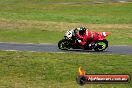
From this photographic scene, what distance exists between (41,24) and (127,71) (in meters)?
24.0

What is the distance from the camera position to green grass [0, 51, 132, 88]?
17.4 meters

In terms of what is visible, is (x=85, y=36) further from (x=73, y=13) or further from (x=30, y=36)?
(x=73, y=13)

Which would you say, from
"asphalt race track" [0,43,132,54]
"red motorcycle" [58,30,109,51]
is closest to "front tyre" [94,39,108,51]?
"red motorcycle" [58,30,109,51]

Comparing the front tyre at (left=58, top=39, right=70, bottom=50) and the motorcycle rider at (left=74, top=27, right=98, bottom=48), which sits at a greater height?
the motorcycle rider at (left=74, top=27, right=98, bottom=48)

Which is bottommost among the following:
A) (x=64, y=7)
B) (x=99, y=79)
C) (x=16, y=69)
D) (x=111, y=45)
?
(x=64, y=7)

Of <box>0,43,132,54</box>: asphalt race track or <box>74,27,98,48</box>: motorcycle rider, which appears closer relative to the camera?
<box>0,43,132,54</box>: asphalt race track

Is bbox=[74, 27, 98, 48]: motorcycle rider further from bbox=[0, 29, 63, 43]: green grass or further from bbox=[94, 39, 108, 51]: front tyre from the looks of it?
bbox=[0, 29, 63, 43]: green grass

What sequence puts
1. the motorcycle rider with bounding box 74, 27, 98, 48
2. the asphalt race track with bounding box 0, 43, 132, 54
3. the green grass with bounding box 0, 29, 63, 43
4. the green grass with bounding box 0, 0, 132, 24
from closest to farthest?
the asphalt race track with bounding box 0, 43, 132, 54 → the motorcycle rider with bounding box 74, 27, 98, 48 → the green grass with bounding box 0, 29, 63, 43 → the green grass with bounding box 0, 0, 132, 24

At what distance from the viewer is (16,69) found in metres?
19.8

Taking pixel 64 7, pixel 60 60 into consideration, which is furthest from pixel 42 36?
pixel 64 7

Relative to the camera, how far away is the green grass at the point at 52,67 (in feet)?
57.0

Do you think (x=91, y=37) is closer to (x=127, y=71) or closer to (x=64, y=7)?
(x=127, y=71)

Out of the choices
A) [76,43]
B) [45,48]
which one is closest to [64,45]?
[76,43]

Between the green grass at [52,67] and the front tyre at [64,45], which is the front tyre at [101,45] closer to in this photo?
the front tyre at [64,45]
